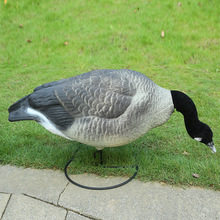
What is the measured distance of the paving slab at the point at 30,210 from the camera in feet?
8.25

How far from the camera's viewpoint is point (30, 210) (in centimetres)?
258

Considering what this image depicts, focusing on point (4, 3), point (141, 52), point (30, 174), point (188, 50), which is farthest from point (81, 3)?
point (30, 174)

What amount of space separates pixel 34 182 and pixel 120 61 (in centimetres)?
401

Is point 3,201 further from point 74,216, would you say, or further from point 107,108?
point 107,108

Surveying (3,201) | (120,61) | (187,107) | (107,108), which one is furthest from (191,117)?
(120,61)

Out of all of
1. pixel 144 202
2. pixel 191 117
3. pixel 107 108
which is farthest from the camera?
pixel 191 117

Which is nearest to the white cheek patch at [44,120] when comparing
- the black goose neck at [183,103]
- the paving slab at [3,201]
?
the paving slab at [3,201]

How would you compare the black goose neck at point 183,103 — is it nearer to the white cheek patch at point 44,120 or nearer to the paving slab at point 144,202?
the paving slab at point 144,202

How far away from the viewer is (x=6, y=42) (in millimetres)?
7281

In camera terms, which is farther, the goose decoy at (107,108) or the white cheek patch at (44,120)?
the white cheek patch at (44,120)

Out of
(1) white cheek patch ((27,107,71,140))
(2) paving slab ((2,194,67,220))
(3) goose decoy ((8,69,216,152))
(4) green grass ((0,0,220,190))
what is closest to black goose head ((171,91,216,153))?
(3) goose decoy ((8,69,216,152))

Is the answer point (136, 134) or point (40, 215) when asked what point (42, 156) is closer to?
point (40, 215)

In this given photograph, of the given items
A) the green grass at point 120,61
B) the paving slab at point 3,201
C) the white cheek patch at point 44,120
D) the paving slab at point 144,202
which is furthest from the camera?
the green grass at point 120,61

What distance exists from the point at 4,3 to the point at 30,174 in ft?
23.4
